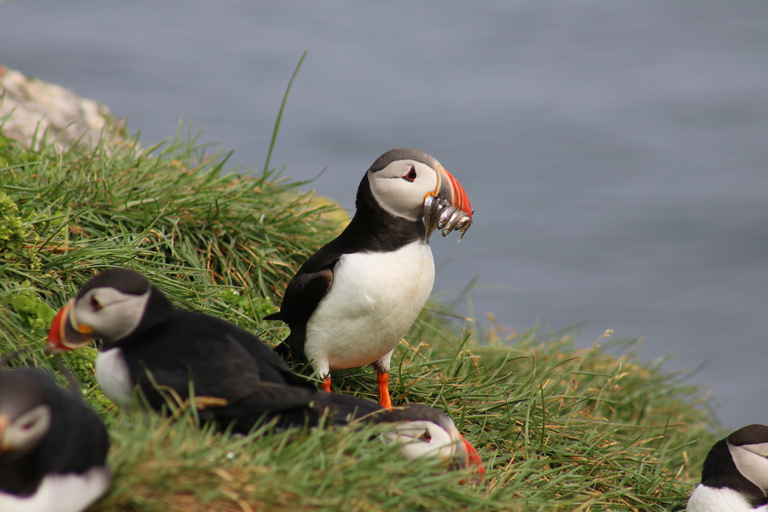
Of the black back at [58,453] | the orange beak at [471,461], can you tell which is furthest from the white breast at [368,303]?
the black back at [58,453]

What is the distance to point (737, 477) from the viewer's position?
3957 millimetres

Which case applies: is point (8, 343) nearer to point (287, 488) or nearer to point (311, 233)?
point (287, 488)

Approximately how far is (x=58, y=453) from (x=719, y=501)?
302cm

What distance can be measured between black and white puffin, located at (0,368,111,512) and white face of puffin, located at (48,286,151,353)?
1.45 feet

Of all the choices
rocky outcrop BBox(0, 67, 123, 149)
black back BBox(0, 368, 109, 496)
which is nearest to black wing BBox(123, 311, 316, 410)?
black back BBox(0, 368, 109, 496)

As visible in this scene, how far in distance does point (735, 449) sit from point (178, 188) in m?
3.79

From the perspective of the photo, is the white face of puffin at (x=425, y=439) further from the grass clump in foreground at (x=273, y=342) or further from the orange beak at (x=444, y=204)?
the orange beak at (x=444, y=204)

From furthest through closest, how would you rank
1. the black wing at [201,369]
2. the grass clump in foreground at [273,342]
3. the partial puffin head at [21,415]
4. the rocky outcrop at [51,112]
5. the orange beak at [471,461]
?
the rocky outcrop at [51,112] → the orange beak at [471,461] → the black wing at [201,369] → the grass clump in foreground at [273,342] → the partial puffin head at [21,415]

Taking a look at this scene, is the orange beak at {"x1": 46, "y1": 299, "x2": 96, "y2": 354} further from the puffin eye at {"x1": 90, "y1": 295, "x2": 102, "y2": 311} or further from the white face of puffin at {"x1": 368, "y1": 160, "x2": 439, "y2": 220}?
the white face of puffin at {"x1": 368, "y1": 160, "x2": 439, "y2": 220}

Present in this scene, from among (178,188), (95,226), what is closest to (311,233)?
(178,188)

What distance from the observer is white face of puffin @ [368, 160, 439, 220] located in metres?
3.94

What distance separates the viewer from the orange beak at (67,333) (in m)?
2.99

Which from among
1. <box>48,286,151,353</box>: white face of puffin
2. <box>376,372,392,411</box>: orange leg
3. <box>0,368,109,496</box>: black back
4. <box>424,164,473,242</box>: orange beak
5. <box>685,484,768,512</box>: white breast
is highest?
<box>424,164,473,242</box>: orange beak

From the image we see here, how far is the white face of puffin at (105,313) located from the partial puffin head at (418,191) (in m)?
1.40
